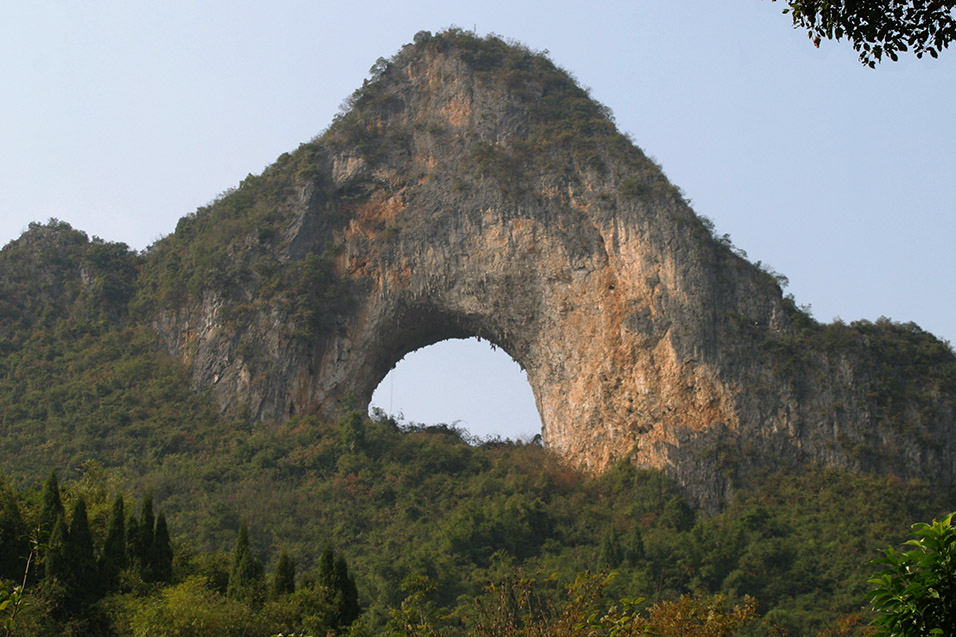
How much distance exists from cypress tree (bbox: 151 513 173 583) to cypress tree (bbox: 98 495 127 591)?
59 centimetres

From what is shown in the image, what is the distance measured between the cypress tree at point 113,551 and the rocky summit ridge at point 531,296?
16.0m

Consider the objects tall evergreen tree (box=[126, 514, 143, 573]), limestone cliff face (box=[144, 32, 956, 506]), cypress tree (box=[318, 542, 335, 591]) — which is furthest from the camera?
limestone cliff face (box=[144, 32, 956, 506])

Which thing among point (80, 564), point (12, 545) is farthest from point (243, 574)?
point (12, 545)

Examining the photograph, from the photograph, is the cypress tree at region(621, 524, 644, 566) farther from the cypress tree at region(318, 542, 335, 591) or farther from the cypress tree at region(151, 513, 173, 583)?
the cypress tree at region(151, 513, 173, 583)

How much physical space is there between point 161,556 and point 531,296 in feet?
59.3

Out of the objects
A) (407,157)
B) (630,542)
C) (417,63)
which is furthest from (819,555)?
(417,63)

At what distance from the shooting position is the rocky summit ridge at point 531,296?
32.8 m

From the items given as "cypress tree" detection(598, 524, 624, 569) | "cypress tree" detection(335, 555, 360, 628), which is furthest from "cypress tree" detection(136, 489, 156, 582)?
"cypress tree" detection(598, 524, 624, 569)

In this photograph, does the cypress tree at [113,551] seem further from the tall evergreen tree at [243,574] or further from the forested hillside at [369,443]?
the tall evergreen tree at [243,574]

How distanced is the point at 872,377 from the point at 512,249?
11.7m

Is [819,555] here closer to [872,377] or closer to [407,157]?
[872,377]

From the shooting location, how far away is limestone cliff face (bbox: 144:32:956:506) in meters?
32.8

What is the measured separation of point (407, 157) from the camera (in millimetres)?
40062

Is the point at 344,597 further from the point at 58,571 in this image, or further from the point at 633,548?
the point at 633,548
